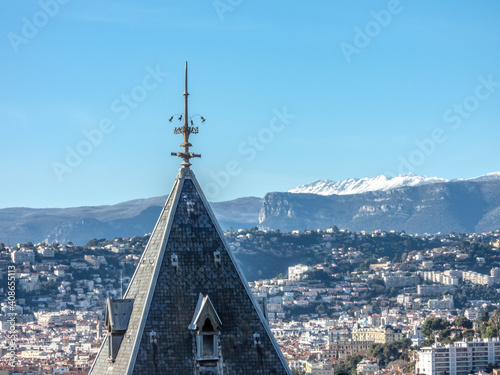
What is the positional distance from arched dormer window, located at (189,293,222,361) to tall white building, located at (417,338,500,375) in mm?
126783

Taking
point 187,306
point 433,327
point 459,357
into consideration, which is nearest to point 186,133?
point 187,306

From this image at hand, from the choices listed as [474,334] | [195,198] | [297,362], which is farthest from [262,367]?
[474,334]

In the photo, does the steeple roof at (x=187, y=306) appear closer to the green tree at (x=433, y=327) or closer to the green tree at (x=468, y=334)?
the green tree at (x=468, y=334)

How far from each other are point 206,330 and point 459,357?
134 meters

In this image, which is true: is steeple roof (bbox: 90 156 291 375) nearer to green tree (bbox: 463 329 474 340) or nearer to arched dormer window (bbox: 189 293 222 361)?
arched dormer window (bbox: 189 293 222 361)

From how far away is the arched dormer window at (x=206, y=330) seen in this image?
53.3 feet

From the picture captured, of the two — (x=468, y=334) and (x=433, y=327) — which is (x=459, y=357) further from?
(x=433, y=327)

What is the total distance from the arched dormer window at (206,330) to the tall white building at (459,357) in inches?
4991

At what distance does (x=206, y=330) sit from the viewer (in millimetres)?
16344

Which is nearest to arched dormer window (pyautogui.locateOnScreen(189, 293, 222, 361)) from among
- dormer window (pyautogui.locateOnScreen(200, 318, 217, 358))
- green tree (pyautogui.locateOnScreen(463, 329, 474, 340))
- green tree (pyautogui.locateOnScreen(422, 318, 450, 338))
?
dormer window (pyautogui.locateOnScreen(200, 318, 217, 358))

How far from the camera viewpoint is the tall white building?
142 metres

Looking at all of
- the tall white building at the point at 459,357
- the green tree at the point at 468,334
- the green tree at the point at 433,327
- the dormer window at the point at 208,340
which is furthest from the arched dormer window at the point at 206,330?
the green tree at the point at 433,327

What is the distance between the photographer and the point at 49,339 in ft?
584

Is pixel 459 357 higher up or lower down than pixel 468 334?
lower down
